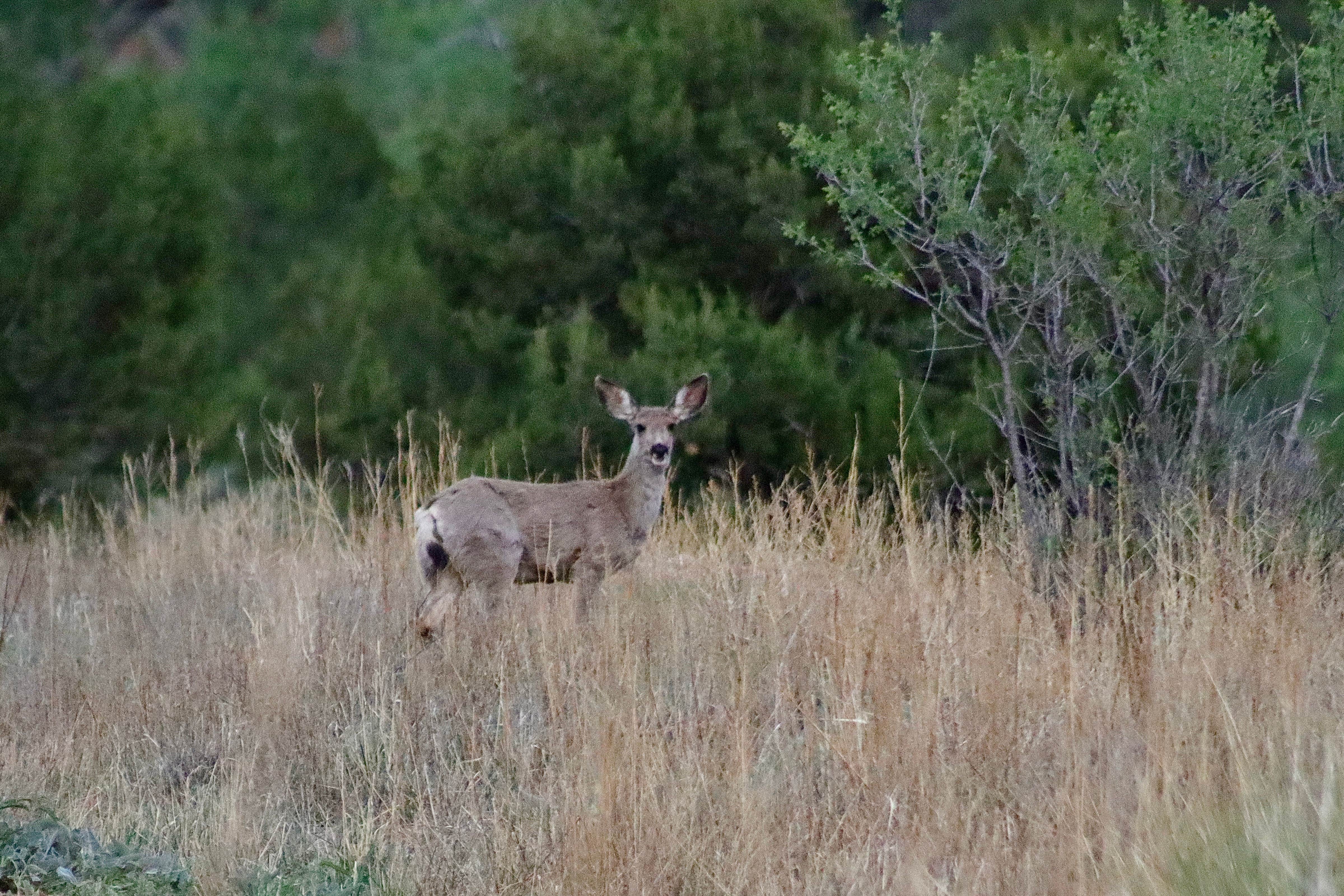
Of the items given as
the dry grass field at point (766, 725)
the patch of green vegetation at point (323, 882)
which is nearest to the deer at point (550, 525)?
the dry grass field at point (766, 725)

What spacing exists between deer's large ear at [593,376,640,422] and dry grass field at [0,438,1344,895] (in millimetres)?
1131

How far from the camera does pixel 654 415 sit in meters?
9.77

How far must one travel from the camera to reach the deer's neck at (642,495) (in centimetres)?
942

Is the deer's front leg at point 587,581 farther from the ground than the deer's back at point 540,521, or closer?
closer

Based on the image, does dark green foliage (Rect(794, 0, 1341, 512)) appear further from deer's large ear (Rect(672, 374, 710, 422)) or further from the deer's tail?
the deer's tail

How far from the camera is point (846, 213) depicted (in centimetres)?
1005

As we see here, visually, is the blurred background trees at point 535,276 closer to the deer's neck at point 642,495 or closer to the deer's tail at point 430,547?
the deer's neck at point 642,495

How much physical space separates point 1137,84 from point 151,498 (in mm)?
7691

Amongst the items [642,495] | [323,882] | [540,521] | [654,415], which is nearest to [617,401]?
[654,415]

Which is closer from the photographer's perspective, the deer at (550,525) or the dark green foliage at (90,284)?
the deer at (550,525)

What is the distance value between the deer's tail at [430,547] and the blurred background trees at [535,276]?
14.9ft

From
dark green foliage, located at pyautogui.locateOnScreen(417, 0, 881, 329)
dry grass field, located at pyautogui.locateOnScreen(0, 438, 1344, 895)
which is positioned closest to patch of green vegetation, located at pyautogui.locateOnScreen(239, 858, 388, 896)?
dry grass field, located at pyautogui.locateOnScreen(0, 438, 1344, 895)

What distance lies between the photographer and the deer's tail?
880cm

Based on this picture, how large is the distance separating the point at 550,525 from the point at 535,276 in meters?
8.72
